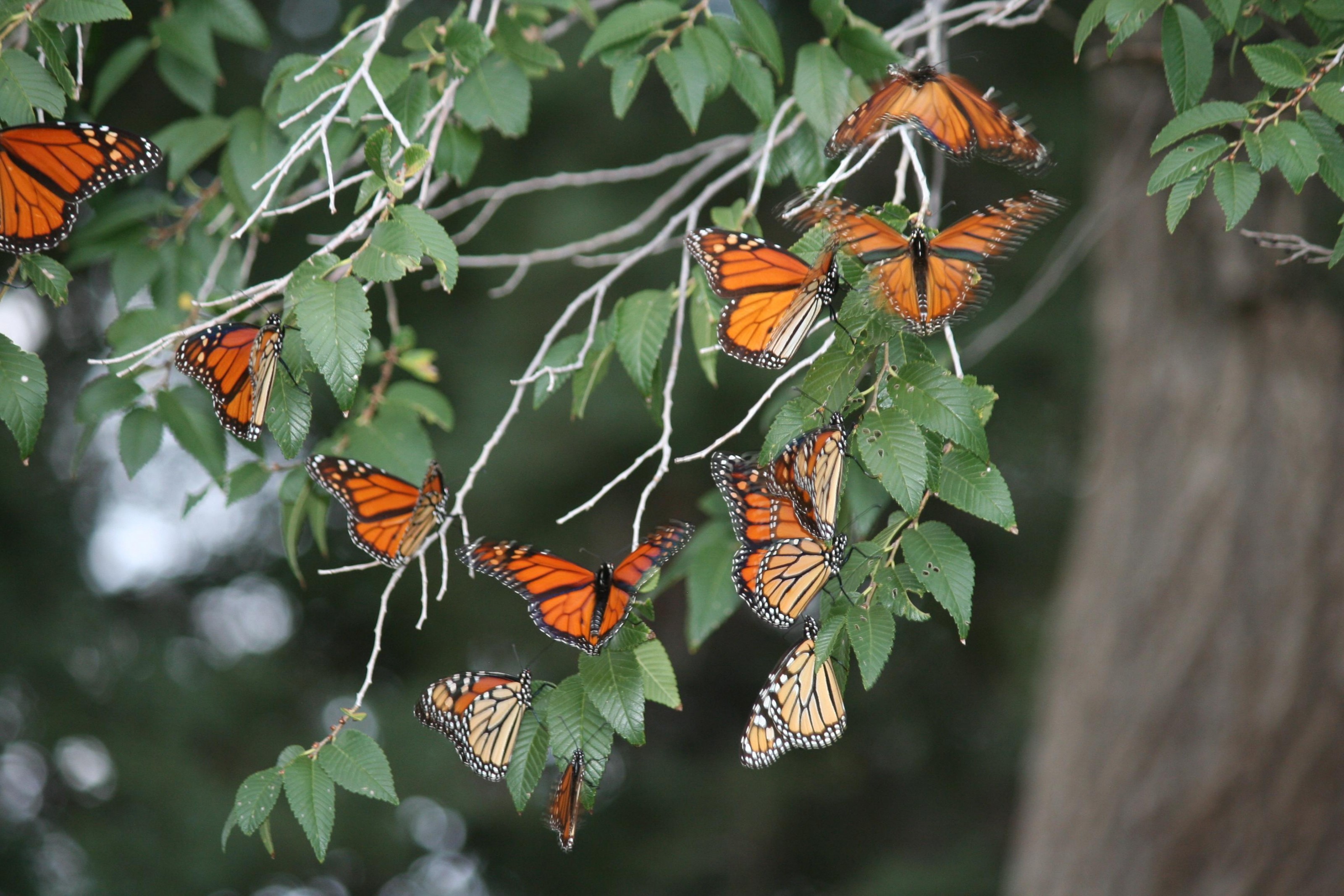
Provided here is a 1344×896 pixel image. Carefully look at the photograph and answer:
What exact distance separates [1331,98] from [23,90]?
170cm

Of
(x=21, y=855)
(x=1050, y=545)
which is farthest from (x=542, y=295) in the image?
(x=21, y=855)

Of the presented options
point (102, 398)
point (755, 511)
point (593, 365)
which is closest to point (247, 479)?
point (102, 398)

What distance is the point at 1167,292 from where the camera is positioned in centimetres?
308

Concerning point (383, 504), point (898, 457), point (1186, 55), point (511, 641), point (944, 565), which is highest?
point (1186, 55)

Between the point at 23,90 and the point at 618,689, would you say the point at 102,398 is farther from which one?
the point at 618,689

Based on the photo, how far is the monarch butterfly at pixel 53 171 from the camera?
134 centimetres

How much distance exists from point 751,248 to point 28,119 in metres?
1.00

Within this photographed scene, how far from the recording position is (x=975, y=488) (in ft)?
3.77

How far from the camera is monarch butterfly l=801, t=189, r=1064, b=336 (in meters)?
1.15

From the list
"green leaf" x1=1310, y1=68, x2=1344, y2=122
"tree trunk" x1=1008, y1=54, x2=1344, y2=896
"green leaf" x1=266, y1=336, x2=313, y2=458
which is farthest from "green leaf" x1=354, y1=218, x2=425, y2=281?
"tree trunk" x1=1008, y1=54, x2=1344, y2=896

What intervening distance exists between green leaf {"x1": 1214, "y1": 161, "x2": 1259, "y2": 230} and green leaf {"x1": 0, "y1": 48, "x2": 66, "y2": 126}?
152 cm

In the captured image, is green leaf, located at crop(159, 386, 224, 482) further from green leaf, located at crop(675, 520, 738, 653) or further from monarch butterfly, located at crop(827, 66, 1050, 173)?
monarch butterfly, located at crop(827, 66, 1050, 173)

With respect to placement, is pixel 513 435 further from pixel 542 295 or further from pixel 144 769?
pixel 144 769

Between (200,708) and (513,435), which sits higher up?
(513,435)
